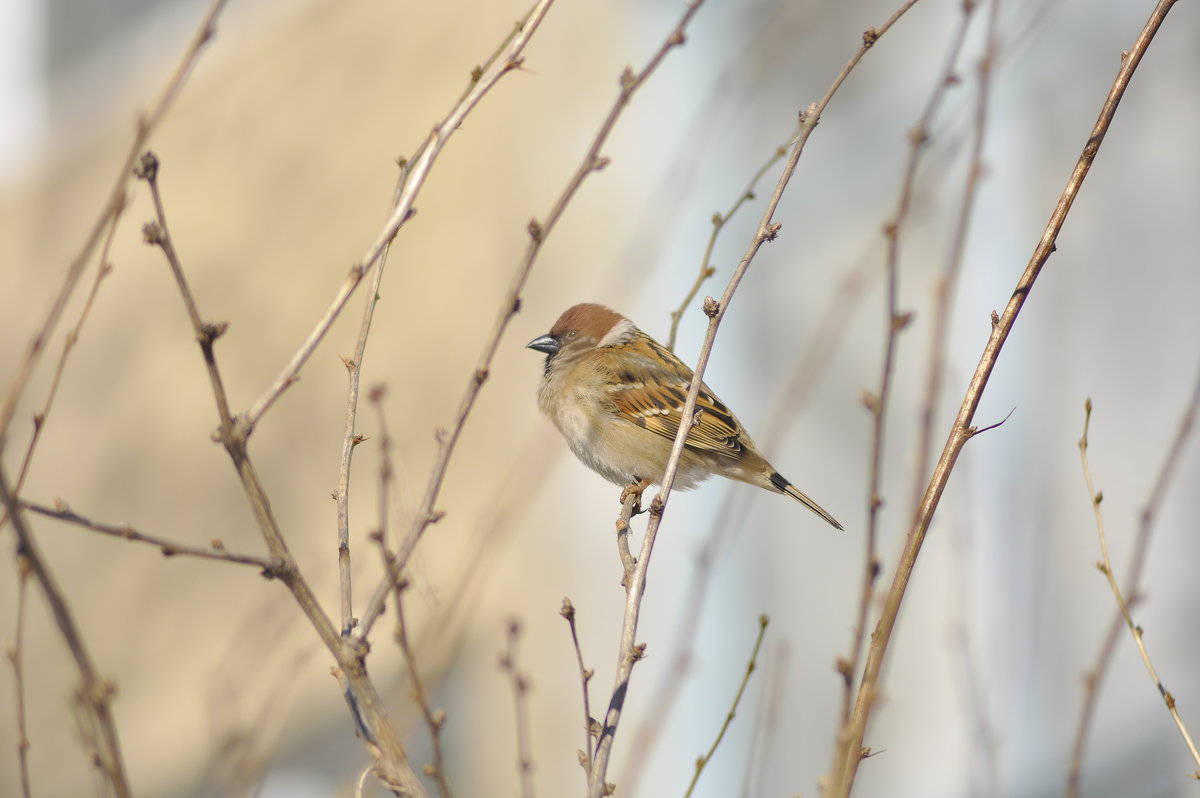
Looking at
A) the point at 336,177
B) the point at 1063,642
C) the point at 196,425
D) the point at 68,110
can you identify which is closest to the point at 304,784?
the point at 196,425

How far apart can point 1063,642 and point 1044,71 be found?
1.88m

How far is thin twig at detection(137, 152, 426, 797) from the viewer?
127 centimetres

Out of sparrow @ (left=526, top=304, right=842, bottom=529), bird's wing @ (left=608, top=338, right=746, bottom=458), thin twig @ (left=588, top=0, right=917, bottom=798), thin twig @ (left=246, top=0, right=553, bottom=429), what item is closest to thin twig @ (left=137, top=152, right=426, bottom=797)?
thin twig @ (left=246, top=0, right=553, bottom=429)

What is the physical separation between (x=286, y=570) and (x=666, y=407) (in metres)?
2.22

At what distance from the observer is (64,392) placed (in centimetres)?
759

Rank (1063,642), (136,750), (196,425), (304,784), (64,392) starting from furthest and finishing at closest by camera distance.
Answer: (64,392)
(196,425)
(136,750)
(304,784)
(1063,642)

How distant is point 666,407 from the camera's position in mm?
3416

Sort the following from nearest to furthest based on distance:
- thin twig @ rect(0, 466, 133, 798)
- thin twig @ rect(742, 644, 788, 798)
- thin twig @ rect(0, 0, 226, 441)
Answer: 1. thin twig @ rect(0, 466, 133, 798)
2. thin twig @ rect(0, 0, 226, 441)
3. thin twig @ rect(742, 644, 788, 798)

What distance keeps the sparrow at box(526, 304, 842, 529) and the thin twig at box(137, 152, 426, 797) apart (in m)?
1.88

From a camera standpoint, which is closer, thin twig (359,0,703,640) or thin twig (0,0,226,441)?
thin twig (0,0,226,441)

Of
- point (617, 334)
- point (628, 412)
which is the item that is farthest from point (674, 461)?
point (617, 334)

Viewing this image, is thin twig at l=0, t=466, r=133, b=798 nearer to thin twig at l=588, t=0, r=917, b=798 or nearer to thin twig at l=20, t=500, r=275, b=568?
thin twig at l=20, t=500, r=275, b=568

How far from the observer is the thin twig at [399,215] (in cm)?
131

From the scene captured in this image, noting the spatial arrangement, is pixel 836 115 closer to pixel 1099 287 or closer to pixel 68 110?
pixel 1099 287
